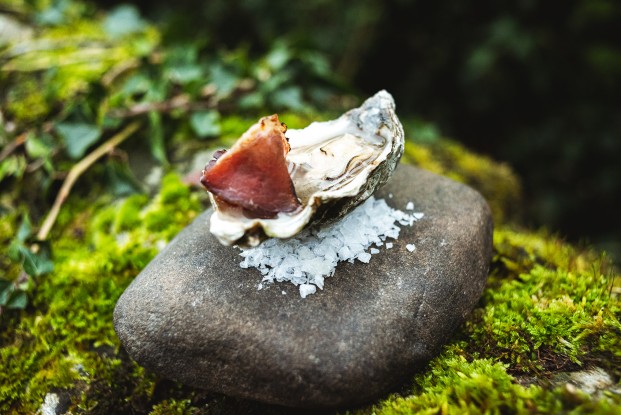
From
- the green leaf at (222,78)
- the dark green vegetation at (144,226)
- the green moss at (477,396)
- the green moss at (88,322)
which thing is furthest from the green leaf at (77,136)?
the green moss at (477,396)

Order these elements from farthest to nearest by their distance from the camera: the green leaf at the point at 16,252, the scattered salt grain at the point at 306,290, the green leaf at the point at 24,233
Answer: the green leaf at the point at 24,233 < the green leaf at the point at 16,252 < the scattered salt grain at the point at 306,290

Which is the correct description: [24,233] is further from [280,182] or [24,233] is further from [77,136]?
[280,182]

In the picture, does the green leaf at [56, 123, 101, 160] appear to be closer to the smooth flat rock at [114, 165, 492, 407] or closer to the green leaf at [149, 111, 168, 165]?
the green leaf at [149, 111, 168, 165]

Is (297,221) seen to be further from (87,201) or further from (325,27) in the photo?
(325,27)

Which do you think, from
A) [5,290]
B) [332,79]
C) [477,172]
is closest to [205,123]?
[332,79]

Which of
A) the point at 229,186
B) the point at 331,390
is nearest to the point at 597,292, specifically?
the point at 331,390

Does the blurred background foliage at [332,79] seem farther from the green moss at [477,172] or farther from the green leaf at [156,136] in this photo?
the green moss at [477,172]
